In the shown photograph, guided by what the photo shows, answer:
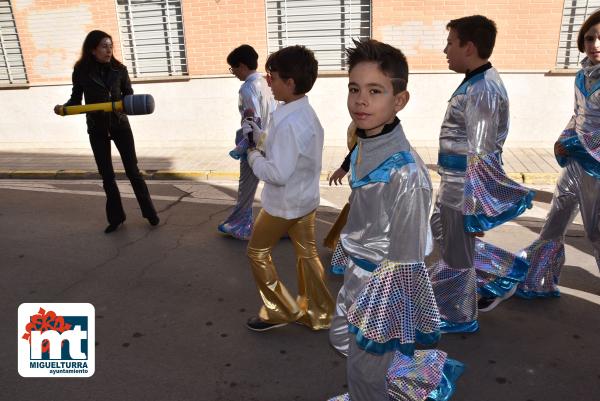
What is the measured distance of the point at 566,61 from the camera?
9023 millimetres

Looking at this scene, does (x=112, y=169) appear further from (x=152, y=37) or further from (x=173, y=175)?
(x=152, y=37)

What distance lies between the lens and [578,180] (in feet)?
12.1

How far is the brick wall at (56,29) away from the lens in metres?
9.91

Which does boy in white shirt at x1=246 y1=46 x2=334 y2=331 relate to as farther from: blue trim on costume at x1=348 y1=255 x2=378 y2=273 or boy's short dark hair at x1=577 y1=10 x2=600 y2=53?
boy's short dark hair at x1=577 y1=10 x2=600 y2=53

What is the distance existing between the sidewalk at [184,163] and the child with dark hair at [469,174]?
4187 millimetres

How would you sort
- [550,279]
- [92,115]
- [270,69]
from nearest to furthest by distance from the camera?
[270,69]
[550,279]
[92,115]

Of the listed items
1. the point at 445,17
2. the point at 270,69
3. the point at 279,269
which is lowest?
the point at 279,269

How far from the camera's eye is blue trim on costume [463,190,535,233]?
3232 millimetres

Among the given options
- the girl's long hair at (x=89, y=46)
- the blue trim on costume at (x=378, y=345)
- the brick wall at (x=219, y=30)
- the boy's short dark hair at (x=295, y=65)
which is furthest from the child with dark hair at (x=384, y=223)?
the brick wall at (x=219, y=30)

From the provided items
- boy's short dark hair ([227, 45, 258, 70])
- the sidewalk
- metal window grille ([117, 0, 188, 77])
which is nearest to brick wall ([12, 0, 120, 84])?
metal window grille ([117, 0, 188, 77])

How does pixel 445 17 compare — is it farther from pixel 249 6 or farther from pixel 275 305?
pixel 275 305

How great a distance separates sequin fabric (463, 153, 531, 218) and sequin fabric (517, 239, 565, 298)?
0.94 m

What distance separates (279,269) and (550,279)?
232 centimetres

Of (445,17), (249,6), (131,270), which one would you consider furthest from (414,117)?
(131,270)
